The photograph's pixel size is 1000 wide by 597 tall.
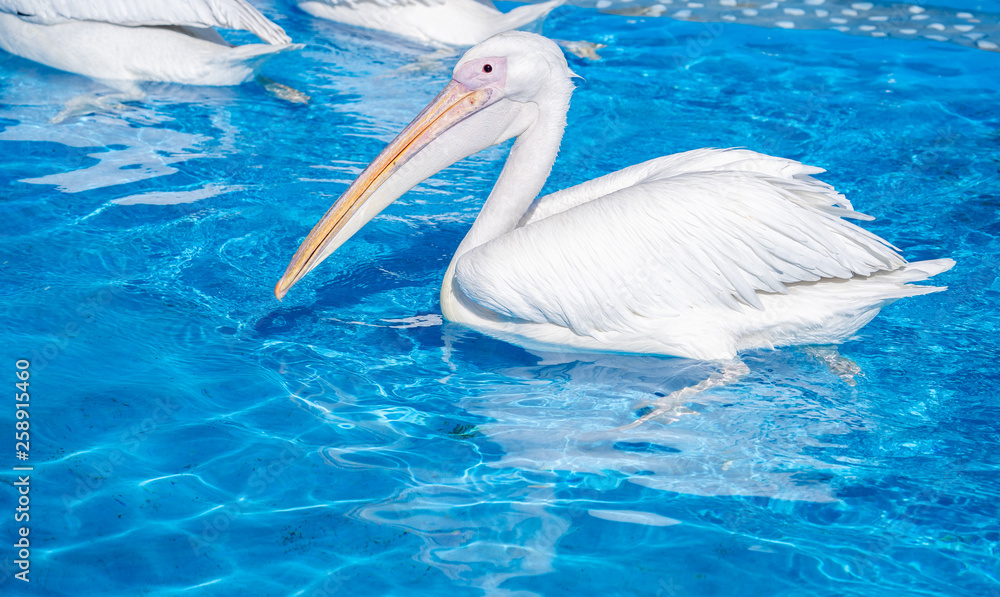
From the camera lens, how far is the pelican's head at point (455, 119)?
10.6 ft

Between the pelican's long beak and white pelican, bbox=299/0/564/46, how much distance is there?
3302mm

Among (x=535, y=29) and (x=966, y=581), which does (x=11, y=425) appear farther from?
(x=535, y=29)

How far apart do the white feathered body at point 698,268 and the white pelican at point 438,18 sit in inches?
146

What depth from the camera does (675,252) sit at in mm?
2994

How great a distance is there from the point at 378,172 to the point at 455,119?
358mm

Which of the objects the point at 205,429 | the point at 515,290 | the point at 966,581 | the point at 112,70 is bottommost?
the point at 966,581

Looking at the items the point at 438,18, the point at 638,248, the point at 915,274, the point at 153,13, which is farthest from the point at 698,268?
the point at 438,18

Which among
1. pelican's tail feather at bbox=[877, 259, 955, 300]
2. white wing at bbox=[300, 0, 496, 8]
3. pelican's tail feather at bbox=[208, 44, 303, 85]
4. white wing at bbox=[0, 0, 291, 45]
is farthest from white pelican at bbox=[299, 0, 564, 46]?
pelican's tail feather at bbox=[877, 259, 955, 300]

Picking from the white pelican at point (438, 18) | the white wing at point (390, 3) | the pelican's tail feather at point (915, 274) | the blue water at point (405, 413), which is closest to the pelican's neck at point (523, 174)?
the blue water at point (405, 413)

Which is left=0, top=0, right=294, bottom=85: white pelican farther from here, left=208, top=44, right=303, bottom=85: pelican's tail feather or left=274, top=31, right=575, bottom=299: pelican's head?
left=274, top=31, right=575, bottom=299: pelican's head

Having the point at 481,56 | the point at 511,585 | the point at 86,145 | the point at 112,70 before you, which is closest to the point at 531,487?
the point at 511,585

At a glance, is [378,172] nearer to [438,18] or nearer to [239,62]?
[239,62]

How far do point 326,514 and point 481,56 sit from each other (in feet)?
5.75

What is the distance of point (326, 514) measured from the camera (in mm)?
2516
